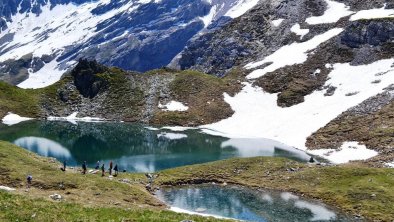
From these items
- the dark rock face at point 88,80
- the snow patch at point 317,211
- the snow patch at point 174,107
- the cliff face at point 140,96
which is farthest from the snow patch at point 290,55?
the snow patch at point 317,211

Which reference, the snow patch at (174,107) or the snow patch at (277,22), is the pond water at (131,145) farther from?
the snow patch at (277,22)

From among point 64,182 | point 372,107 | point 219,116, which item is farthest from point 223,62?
point 64,182

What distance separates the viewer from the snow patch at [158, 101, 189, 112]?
450 feet

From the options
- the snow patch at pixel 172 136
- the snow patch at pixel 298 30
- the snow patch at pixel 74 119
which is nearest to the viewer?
the snow patch at pixel 172 136

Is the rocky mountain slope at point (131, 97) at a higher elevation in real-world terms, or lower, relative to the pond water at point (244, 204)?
higher

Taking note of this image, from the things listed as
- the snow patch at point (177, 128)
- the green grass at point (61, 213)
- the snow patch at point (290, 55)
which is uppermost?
the snow patch at point (290, 55)

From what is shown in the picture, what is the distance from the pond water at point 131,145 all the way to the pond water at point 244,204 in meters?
19.5

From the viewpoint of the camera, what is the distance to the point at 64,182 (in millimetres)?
50531

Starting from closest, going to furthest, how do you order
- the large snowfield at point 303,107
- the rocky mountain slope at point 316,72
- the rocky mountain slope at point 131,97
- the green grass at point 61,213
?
the green grass at point 61,213
the rocky mountain slope at point 316,72
the large snowfield at point 303,107
the rocky mountain slope at point 131,97

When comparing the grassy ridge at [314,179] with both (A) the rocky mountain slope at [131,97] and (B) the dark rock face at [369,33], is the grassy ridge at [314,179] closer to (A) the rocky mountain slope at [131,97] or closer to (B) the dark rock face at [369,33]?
(A) the rocky mountain slope at [131,97]

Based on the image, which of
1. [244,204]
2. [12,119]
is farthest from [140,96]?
[244,204]

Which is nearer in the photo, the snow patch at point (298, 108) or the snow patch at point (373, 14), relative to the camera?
the snow patch at point (298, 108)

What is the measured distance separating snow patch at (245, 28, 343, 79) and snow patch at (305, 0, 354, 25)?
11.7 metres

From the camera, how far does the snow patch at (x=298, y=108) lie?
108550 millimetres
